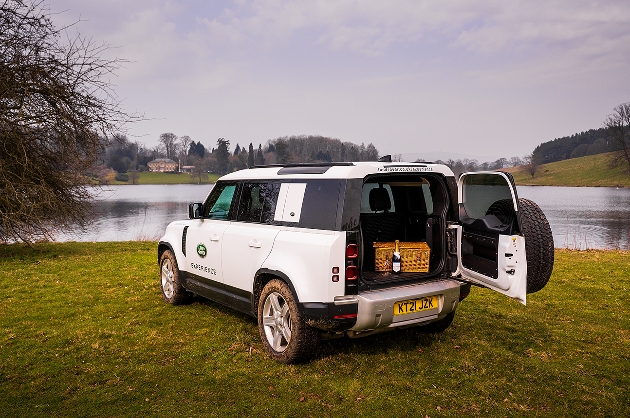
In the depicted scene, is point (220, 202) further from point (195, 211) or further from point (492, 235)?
point (492, 235)

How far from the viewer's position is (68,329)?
19.4 ft

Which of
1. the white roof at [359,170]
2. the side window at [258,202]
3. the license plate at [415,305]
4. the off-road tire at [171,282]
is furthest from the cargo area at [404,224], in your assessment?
the off-road tire at [171,282]

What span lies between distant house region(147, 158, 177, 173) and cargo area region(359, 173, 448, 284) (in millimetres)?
106125

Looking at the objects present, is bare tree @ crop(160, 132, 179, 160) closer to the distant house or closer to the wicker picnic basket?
the distant house

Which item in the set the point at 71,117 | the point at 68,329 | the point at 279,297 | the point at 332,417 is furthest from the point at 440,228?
the point at 71,117

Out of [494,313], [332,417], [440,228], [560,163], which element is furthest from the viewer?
[560,163]

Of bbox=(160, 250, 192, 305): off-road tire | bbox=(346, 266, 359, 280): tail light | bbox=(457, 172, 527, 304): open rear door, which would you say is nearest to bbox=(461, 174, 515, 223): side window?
bbox=(457, 172, 527, 304): open rear door

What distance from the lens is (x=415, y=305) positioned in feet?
14.9

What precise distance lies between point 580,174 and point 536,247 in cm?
9892

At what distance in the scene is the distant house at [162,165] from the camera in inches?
4198

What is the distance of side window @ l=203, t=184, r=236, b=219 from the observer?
5.94 m

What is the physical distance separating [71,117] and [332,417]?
1076 cm

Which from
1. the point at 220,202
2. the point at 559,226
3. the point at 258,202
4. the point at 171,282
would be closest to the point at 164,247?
the point at 171,282

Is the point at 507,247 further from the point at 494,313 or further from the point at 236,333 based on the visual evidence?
the point at 236,333
